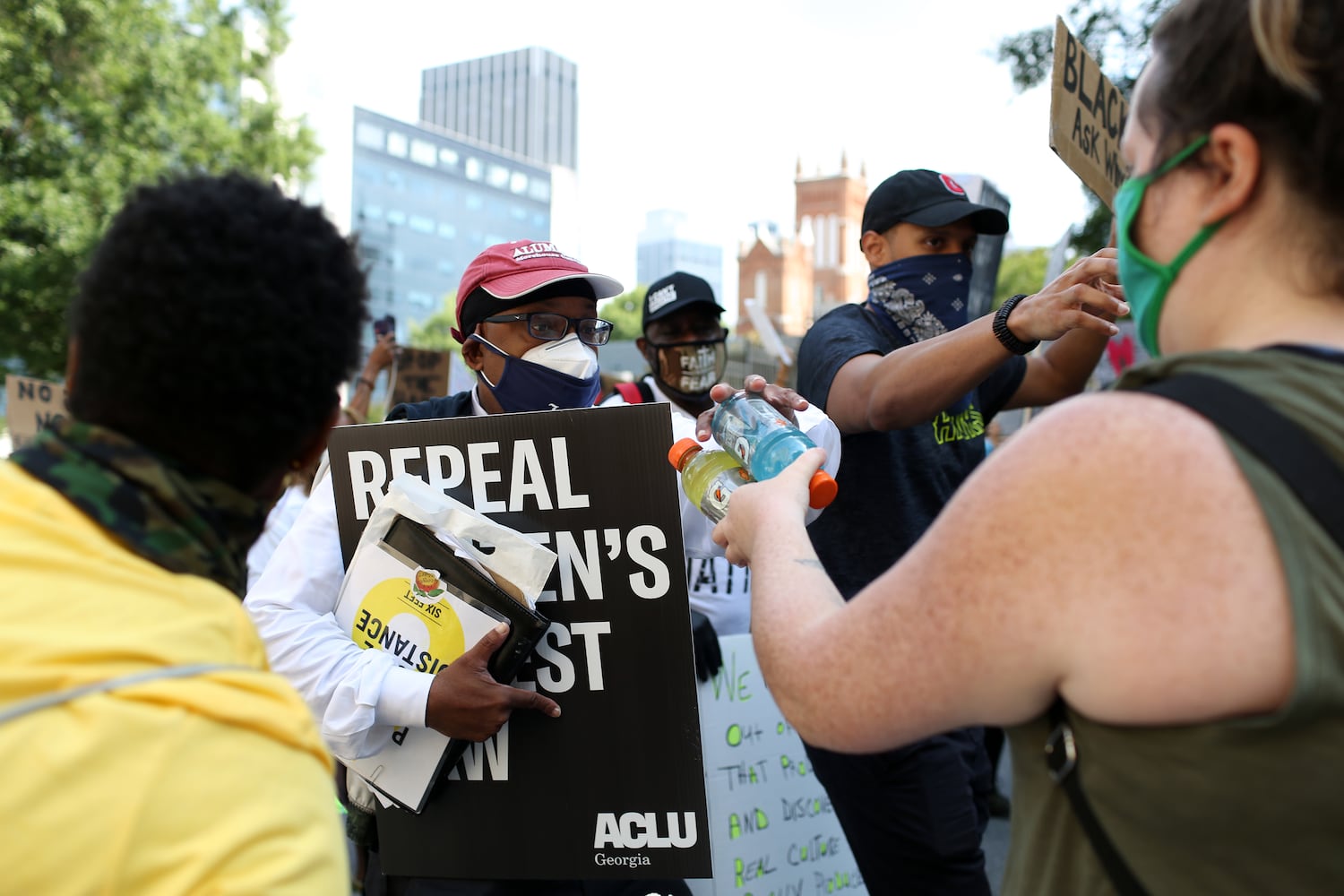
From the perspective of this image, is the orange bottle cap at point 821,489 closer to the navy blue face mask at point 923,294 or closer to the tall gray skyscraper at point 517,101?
the navy blue face mask at point 923,294

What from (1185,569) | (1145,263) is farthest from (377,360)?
(1185,569)

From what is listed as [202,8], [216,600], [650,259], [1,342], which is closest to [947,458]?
[216,600]

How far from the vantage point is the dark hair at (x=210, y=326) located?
1.07 m

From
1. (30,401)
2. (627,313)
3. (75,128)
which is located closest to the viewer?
(30,401)

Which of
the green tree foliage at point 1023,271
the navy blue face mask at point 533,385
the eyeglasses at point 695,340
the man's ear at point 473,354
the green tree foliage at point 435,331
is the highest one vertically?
the green tree foliage at point 1023,271

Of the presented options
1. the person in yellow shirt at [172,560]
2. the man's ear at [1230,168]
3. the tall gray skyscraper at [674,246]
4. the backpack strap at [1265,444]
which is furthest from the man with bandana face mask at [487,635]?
the tall gray skyscraper at [674,246]

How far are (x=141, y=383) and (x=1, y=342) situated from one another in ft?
51.4

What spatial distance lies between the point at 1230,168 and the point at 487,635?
143 cm

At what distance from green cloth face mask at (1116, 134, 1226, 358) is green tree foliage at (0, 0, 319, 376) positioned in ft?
46.7

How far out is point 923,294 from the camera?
9.18 ft

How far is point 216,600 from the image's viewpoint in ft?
3.42

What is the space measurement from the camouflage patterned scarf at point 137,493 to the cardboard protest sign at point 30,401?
6895 mm

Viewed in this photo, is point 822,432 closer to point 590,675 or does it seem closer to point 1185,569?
point 590,675

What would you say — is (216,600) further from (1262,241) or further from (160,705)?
(1262,241)
